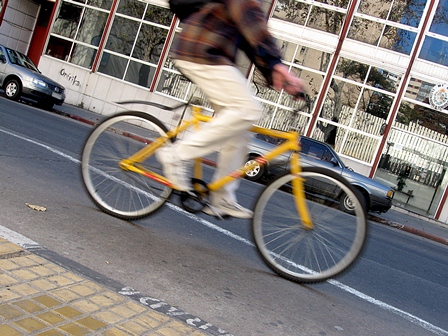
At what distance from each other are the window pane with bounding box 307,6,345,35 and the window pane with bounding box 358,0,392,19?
0.75m

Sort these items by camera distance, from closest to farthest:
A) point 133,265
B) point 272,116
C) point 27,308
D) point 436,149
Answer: point 27,308 < point 133,265 < point 436,149 < point 272,116

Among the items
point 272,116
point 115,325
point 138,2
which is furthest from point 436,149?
point 115,325

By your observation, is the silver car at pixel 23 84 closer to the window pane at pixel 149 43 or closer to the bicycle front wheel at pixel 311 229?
the window pane at pixel 149 43

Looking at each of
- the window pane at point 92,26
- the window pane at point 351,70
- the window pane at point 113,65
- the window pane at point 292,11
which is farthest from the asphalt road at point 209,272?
the window pane at point 92,26

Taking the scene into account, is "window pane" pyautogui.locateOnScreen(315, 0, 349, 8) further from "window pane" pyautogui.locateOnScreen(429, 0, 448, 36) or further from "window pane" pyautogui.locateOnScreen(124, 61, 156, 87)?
"window pane" pyautogui.locateOnScreen(124, 61, 156, 87)

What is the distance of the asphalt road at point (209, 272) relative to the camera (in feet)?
11.6

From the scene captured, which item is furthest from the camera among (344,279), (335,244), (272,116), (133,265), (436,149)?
(272,116)

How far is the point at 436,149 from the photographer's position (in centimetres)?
1844

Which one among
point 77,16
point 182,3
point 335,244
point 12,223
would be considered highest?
point 77,16

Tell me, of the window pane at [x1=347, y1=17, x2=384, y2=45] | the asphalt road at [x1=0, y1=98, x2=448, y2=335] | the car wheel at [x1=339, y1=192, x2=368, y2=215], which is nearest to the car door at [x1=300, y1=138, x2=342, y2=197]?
the window pane at [x1=347, y1=17, x2=384, y2=45]

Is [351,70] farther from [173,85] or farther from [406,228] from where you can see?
[406,228]

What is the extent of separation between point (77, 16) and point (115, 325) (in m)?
23.1

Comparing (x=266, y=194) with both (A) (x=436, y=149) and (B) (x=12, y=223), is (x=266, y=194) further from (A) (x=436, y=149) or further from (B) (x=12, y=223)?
(A) (x=436, y=149)

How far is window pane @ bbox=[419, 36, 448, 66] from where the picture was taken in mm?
18766
